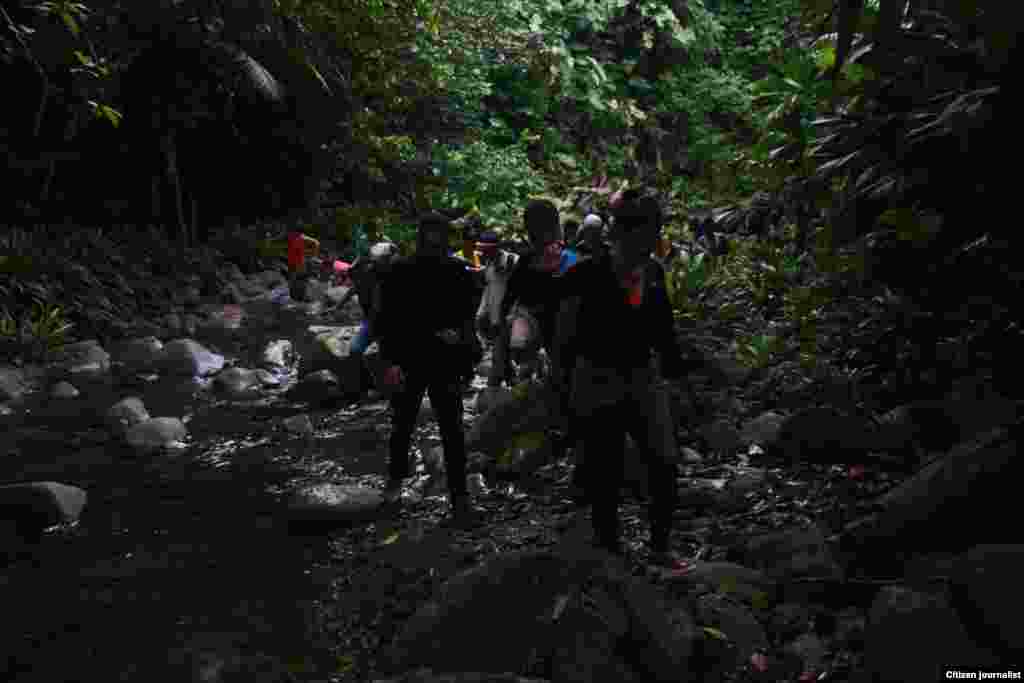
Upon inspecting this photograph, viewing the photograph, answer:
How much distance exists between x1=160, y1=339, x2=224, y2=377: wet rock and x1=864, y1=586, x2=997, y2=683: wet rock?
943cm

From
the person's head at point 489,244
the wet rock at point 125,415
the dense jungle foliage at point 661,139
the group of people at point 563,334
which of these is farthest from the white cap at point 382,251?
the wet rock at point 125,415

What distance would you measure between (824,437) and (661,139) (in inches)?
894

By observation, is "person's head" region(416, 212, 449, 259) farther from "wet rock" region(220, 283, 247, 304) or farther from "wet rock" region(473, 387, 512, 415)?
"wet rock" region(220, 283, 247, 304)

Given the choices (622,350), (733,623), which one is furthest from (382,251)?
(733,623)

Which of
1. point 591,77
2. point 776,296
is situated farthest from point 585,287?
point 591,77

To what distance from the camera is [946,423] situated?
4.86 m

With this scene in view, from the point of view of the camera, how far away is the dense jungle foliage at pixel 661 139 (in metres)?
4.37

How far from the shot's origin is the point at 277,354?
1173cm

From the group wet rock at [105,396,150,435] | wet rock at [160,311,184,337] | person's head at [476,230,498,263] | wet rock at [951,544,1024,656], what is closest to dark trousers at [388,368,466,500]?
person's head at [476,230,498,263]

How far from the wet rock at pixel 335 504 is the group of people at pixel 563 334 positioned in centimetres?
16

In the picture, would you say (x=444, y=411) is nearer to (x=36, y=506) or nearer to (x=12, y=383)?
(x=36, y=506)

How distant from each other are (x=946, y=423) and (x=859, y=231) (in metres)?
1.32

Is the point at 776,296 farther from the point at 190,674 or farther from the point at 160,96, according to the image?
the point at 160,96

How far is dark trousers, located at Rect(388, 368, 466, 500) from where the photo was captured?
16.4 ft
